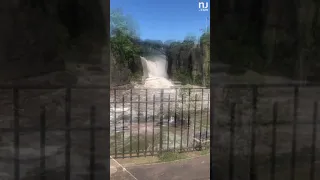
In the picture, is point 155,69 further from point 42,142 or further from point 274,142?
point 42,142

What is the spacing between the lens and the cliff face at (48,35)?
5.93ft

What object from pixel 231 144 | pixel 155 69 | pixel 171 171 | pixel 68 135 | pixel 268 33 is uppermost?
pixel 268 33

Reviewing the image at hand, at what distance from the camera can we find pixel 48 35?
6.05ft

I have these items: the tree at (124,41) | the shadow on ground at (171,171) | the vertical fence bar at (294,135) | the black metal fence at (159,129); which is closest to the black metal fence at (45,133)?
the vertical fence bar at (294,135)

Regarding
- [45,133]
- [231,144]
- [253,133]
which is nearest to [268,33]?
[253,133]

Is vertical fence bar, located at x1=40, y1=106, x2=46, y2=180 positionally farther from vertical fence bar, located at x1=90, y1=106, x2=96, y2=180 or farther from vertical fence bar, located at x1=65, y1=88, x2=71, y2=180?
vertical fence bar, located at x1=90, y1=106, x2=96, y2=180

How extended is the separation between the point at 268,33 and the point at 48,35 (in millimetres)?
1373

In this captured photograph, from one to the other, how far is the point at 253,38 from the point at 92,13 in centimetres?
103

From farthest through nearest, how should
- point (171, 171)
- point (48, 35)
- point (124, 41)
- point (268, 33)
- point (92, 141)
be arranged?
point (124, 41) → point (171, 171) → point (268, 33) → point (92, 141) → point (48, 35)

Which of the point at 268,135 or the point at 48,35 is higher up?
the point at 48,35

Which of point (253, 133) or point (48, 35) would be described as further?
point (253, 133)

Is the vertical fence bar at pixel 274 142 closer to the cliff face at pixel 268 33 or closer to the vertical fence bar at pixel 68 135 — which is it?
the cliff face at pixel 268 33

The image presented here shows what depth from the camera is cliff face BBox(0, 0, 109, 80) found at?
1808mm

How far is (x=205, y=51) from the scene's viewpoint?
10.9m
